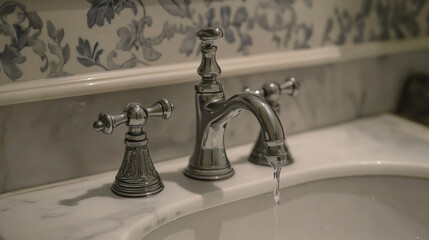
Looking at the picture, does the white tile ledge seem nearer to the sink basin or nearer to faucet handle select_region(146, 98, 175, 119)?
faucet handle select_region(146, 98, 175, 119)

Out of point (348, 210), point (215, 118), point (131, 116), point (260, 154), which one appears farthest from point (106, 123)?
point (348, 210)

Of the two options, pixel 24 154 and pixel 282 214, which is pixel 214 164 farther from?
pixel 24 154

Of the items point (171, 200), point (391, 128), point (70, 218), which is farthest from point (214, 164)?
point (391, 128)

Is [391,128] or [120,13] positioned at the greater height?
[120,13]

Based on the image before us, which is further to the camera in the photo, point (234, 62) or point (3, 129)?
point (234, 62)

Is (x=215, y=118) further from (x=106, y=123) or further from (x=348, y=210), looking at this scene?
(x=348, y=210)

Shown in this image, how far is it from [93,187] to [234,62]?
0.25 meters

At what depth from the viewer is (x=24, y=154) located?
633 mm

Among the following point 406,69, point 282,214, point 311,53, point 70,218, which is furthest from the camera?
point 406,69

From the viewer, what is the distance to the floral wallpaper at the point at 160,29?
61 centimetres

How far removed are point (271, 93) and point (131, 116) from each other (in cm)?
19

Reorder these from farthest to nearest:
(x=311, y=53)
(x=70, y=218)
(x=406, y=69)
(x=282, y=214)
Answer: (x=406, y=69) → (x=311, y=53) → (x=282, y=214) → (x=70, y=218)

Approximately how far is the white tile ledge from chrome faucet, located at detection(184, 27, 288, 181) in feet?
0.22

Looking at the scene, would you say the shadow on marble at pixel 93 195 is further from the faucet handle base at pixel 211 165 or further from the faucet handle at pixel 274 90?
the faucet handle at pixel 274 90
